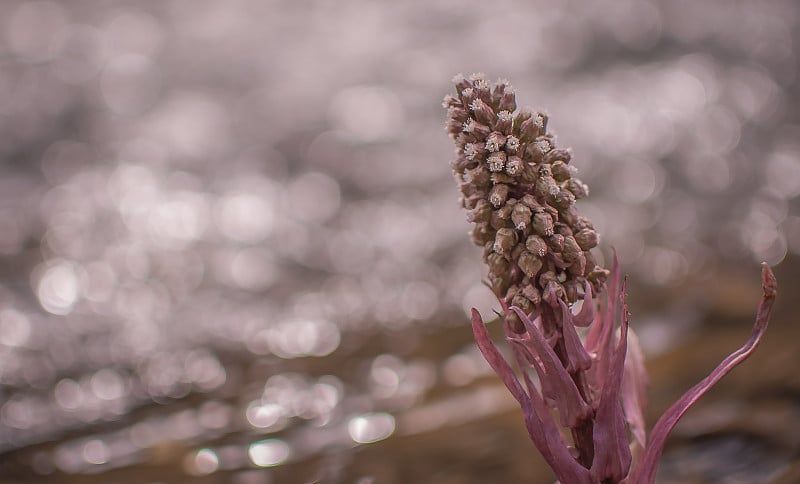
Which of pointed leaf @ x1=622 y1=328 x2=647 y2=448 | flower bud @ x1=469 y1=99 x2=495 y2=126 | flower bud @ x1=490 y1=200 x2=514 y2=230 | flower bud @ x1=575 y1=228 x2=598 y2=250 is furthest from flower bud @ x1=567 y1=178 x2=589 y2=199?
pointed leaf @ x1=622 y1=328 x2=647 y2=448

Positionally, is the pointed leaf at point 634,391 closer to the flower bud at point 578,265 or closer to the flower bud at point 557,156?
the flower bud at point 578,265

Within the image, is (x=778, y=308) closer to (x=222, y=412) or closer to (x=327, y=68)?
(x=222, y=412)

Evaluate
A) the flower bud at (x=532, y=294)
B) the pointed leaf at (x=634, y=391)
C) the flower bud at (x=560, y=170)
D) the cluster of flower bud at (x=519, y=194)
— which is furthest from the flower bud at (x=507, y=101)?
the pointed leaf at (x=634, y=391)

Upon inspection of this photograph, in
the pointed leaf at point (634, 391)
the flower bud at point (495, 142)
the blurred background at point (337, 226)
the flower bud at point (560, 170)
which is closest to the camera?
the flower bud at point (495, 142)

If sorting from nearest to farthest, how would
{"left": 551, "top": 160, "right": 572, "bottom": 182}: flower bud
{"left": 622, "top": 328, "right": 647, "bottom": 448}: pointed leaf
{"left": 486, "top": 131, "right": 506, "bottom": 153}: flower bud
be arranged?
{"left": 486, "top": 131, "right": 506, "bottom": 153}: flower bud
{"left": 551, "top": 160, "right": 572, "bottom": 182}: flower bud
{"left": 622, "top": 328, "right": 647, "bottom": 448}: pointed leaf

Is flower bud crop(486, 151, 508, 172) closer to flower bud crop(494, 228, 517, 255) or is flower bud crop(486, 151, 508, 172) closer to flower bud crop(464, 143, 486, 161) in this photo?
flower bud crop(464, 143, 486, 161)

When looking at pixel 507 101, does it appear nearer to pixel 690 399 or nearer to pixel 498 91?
pixel 498 91

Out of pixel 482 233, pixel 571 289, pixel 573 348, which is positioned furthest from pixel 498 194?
pixel 573 348
